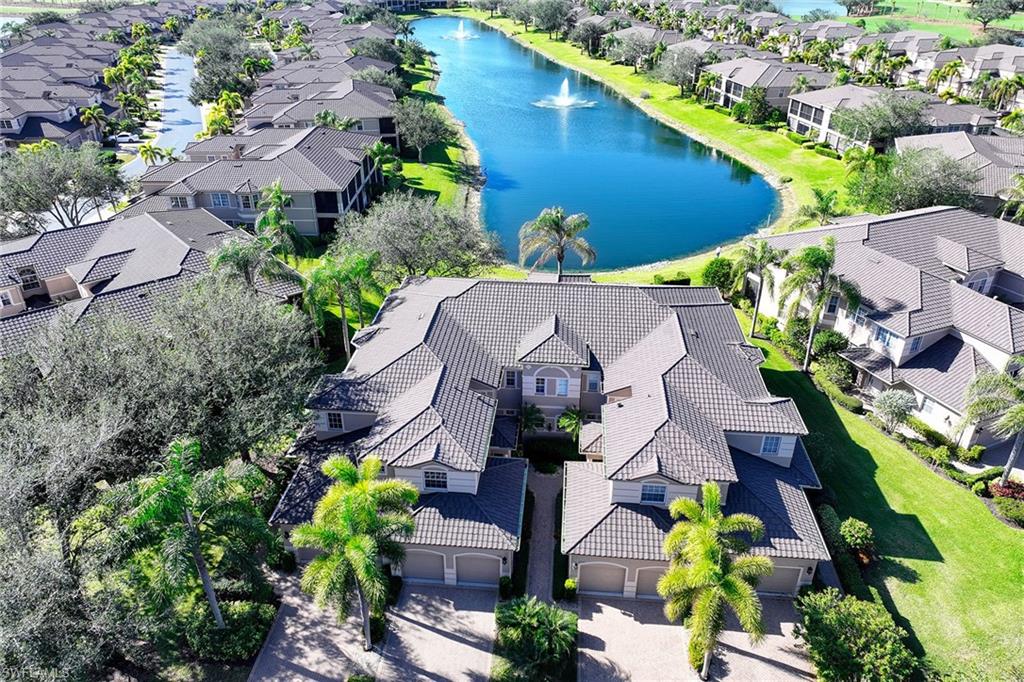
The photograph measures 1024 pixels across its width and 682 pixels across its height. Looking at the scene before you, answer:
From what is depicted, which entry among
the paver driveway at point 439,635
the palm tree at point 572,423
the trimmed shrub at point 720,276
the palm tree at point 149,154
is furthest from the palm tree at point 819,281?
the palm tree at point 149,154

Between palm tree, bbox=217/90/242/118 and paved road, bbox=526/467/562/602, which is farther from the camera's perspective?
palm tree, bbox=217/90/242/118

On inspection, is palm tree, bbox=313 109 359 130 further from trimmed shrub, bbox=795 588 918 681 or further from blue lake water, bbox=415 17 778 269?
trimmed shrub, bbox=795 588 918 681

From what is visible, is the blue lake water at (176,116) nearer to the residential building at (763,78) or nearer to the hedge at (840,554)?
the hedge at (840,554)

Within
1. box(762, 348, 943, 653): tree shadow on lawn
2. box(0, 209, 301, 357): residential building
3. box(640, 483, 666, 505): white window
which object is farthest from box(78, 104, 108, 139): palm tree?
box(640, 483, 666, 505): white window

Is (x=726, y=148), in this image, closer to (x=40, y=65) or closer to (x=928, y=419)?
(x=928, y=419)

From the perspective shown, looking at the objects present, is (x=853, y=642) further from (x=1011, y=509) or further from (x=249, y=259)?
(x=249, y=259)
